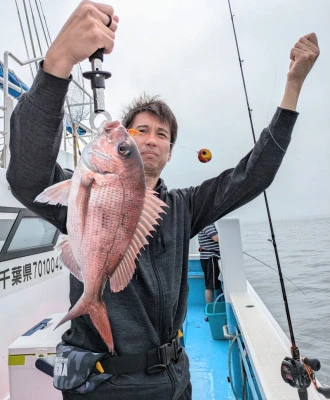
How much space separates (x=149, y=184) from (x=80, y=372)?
0.95 metres

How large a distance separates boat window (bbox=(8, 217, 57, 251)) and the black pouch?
252 centimetres

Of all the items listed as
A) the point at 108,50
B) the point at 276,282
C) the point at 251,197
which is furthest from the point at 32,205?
the point at 276,282

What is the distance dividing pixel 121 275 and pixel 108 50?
83 centimetres

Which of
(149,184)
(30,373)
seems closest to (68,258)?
(149,184)

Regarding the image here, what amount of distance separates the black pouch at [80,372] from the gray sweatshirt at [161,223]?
0.06 metres

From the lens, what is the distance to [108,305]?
5.21 feet

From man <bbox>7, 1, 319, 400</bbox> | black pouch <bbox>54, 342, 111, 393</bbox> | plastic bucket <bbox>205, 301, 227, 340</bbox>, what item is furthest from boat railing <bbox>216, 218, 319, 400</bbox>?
black pouch <bbox>54, 342, 111, 393</bbox>

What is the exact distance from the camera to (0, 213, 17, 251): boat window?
366 cm

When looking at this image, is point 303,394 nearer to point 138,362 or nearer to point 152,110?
point 138,362

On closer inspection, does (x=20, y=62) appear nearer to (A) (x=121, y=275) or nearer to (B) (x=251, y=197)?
(B) (x=251, y=197)

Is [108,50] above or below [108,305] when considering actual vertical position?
above

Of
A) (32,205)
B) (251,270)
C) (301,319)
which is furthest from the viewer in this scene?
(251,270)

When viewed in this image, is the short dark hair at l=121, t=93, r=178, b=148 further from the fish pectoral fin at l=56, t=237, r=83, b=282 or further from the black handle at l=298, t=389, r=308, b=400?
the black handle at l=298, t=389, r=308, b=400

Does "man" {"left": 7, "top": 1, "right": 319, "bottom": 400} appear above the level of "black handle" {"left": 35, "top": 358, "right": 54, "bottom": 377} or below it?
above
